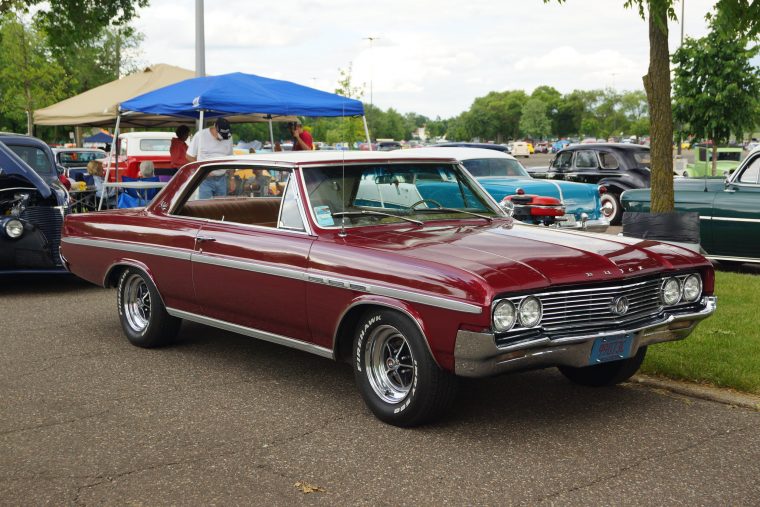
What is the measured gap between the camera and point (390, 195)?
19.3 ft

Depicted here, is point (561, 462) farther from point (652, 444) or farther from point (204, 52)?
point (204, 52)

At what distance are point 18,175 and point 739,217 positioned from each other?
27.3ft

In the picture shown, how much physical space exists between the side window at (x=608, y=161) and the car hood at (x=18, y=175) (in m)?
11.5

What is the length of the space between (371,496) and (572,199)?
34.1ft

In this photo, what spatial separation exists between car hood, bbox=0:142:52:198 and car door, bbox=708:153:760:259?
7.74m

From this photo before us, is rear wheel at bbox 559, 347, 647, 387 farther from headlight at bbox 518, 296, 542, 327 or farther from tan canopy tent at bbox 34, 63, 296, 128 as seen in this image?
tan canopy tent at bbox 34, 63, 296, 128

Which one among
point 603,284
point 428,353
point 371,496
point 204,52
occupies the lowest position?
point 371,496

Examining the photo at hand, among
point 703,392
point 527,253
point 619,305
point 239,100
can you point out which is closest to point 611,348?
point 619,305

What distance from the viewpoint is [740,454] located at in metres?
4.49

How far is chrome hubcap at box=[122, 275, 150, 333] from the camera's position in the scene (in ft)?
23.3

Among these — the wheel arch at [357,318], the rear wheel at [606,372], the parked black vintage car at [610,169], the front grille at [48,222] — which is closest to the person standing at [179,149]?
the front grille at [48,222]

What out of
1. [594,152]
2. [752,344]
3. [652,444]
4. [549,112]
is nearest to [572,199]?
[594,152]

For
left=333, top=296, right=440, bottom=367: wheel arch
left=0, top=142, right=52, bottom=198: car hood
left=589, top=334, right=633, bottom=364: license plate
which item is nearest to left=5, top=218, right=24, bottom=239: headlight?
left=0, top=142, right=52, bottom=198: car hood

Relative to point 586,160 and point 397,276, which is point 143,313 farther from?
point 586,160
